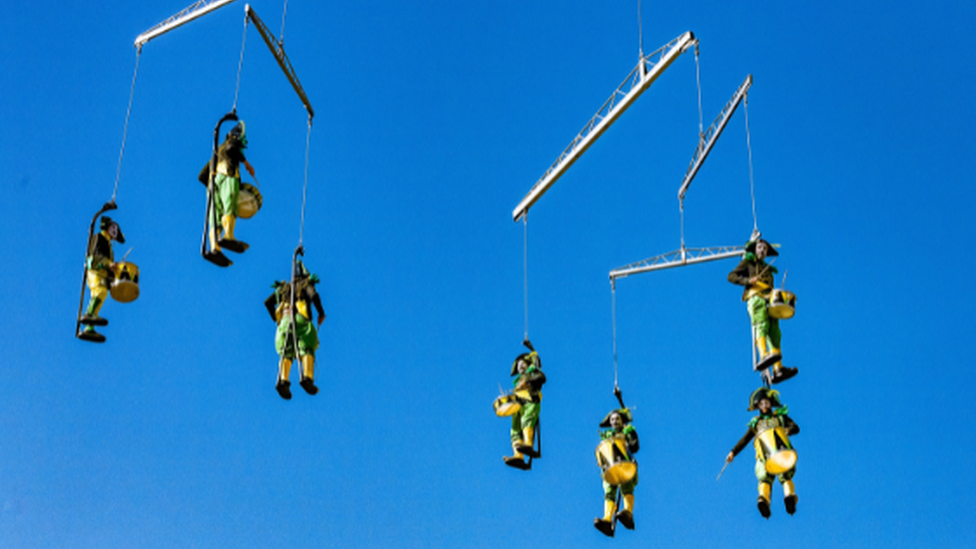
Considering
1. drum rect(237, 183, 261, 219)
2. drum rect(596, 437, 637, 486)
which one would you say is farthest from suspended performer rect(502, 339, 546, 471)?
drum rect(237, 183, 261, 219)

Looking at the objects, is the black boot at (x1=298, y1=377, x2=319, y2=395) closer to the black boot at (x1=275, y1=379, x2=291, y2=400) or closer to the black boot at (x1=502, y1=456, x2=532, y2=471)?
the black boot at (x1=275, y1=379, x2=291, y2=400)

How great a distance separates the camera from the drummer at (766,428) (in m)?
20.3

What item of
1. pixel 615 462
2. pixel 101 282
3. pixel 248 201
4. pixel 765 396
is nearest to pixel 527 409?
pixel 615 462

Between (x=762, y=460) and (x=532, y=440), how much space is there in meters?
3.33

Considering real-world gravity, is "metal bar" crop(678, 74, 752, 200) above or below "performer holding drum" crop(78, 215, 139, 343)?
above

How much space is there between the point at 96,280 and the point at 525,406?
6374 millimetres

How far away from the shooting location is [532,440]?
21062 mm

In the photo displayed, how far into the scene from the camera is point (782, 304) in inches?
787

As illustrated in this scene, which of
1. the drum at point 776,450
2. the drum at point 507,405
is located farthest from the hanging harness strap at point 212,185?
the drum at point 776,450

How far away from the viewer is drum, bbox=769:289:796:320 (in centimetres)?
2000

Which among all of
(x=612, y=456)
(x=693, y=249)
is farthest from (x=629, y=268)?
(x=612, y=456)

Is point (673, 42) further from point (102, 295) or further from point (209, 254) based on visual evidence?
point (102, 295)

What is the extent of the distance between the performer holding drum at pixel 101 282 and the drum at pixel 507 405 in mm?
5410

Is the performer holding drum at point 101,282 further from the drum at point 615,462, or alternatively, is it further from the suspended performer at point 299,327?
the drum at point 615,462
